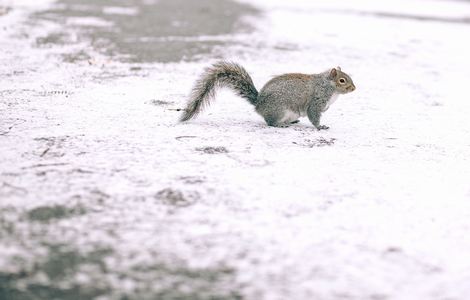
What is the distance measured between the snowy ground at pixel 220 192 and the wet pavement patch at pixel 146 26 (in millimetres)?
1276

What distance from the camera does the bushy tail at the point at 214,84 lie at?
4156mm

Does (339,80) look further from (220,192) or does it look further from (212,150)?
(220,192)

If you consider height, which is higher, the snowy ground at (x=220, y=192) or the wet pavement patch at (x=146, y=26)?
the wet pavement patch at (x=146, y=26)

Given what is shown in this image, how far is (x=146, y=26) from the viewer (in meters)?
10.2

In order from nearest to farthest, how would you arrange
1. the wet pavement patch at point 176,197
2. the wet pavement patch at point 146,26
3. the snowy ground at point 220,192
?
the snowy ground at point 220,192 → the wet pavement patch at point 176,197 → the wet pavement patch at point 146,26

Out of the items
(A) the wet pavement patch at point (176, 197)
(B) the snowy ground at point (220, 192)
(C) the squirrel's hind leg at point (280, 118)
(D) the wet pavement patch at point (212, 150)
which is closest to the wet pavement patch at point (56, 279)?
(B) the snowy ground at point (220, 192)

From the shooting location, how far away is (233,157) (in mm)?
3457

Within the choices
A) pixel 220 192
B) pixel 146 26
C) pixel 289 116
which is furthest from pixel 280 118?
pixel 146 26

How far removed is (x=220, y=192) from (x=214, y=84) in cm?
148

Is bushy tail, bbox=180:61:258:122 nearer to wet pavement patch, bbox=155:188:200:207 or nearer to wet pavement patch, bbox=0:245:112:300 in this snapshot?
wet pavement patch, bbox=155:188:200:207

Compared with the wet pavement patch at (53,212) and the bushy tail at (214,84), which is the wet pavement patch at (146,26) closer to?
the bushy tail at (214,84)

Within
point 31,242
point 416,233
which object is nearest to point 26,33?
point 31,242

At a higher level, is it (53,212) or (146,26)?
(146,26)

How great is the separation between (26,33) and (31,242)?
6945 mm
